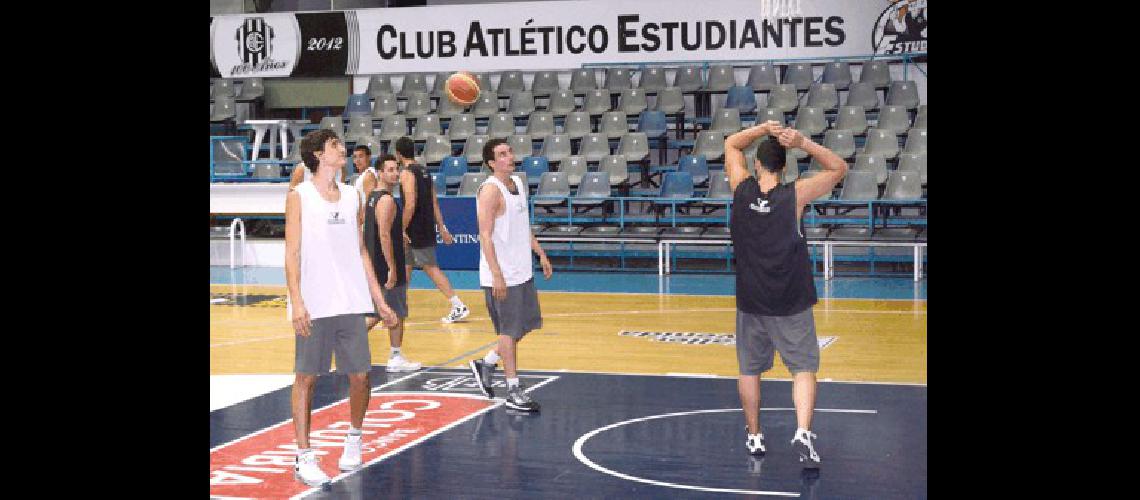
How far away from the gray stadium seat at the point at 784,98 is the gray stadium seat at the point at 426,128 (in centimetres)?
539

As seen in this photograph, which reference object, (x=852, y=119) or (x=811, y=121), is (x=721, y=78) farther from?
(x=852, y=119)

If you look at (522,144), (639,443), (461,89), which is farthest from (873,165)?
(639,443)

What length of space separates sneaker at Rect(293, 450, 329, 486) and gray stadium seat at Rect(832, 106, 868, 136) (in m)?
13.0

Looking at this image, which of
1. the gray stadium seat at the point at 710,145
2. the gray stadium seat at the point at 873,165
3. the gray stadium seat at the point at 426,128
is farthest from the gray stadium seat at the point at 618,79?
the gray stadium seat at the point at 873,165

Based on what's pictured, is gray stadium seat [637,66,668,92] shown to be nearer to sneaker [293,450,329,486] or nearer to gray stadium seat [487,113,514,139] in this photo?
gray stadium seat [487,113,514,139]

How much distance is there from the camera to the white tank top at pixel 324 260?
19.2ft

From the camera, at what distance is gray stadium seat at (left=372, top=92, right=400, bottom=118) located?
2058 cm

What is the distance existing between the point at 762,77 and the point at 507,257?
39.5ft

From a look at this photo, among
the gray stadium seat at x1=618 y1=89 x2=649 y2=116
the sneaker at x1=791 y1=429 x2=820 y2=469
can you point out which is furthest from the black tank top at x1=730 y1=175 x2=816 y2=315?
the gray stadium seat at x1=618 y1=89 x2=649 y2=116
